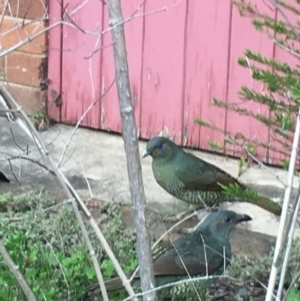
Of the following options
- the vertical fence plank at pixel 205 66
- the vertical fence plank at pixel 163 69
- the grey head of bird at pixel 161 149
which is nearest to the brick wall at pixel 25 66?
the vertical fence plank at pixel 163 69

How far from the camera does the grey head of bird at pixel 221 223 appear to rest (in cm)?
378

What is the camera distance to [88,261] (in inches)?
149

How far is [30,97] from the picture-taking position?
239 inches

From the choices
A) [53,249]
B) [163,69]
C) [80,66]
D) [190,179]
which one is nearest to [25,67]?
[80,66]

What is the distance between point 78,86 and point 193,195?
5.37 ft

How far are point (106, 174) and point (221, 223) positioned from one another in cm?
166

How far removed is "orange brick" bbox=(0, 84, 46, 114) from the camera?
19.8 ft

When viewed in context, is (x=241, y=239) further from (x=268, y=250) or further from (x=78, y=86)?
(x=78, y=86)

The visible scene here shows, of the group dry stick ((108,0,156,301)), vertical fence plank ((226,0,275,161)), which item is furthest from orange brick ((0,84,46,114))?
dry stick ((108,0,156,301))

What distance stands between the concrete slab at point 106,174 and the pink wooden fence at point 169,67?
129 mm

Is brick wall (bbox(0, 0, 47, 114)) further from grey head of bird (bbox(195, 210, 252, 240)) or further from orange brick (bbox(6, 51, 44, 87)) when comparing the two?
grey head of bird (bbox(195, 210, 252, 240))

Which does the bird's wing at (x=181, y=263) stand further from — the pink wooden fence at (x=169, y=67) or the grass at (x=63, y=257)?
the pink wooden fence at (x=169, y=67)

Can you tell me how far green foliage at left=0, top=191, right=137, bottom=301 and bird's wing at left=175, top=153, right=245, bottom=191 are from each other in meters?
0.42

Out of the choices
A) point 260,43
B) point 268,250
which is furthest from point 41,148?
point 260,43
